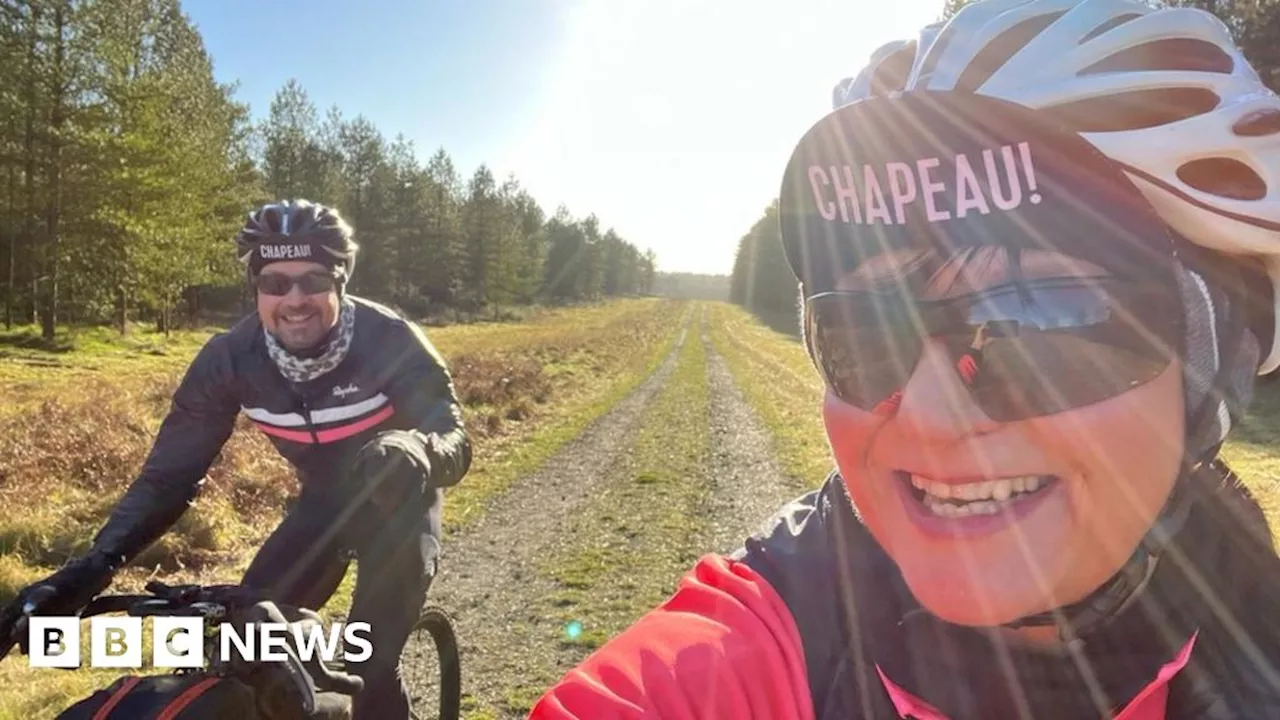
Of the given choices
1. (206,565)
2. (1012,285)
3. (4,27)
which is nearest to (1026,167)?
(1012,285)

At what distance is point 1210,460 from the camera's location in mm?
1330

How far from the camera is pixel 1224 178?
126 centimetres

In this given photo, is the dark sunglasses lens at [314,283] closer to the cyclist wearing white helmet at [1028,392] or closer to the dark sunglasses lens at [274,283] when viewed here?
the dark sunglasses lens at [274,283]

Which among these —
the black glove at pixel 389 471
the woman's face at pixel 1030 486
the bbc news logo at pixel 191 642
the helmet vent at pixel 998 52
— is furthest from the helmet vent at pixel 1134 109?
the bbc news logo at pixel 191 642

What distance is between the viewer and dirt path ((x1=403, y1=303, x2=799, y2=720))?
5379 millimetres

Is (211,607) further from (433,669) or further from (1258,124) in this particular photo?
(433,669)

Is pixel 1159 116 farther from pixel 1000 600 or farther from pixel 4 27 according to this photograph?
pixel 4 27

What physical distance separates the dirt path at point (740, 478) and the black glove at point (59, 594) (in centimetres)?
428

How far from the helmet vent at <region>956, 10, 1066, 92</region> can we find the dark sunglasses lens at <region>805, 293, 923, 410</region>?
0.38 metres

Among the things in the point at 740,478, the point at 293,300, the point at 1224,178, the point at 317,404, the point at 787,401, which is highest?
the point at 1224,178

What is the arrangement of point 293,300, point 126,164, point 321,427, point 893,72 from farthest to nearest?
point 126,164
point 321,427
point 293,300
point 893,72

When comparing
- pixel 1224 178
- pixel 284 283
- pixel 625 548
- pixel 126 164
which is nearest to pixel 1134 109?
pixel 1224 178

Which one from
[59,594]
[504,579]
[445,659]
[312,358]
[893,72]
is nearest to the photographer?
[893,72]

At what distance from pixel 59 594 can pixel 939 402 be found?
8.63ft
